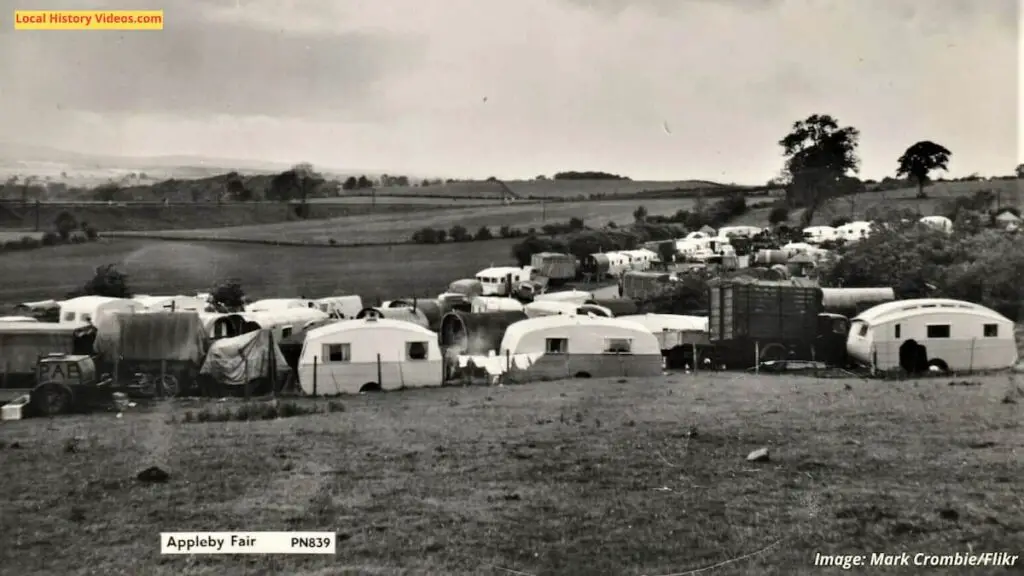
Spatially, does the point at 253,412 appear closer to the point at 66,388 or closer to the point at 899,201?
the point at 66,388

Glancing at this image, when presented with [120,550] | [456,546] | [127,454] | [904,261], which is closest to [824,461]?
[456,546]

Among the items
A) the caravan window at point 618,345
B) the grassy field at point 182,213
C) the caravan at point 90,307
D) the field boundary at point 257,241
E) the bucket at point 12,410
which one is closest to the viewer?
the bucket at point 12,410

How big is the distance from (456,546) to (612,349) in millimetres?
7584

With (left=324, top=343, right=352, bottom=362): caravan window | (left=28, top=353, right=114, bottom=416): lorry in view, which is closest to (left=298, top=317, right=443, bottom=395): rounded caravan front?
(left=324, top=343, right=352, bottom=362): caravan window

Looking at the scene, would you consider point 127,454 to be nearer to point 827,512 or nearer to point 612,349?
point 827,512

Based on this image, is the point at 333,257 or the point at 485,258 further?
the point at 485,258

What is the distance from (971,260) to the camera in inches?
580

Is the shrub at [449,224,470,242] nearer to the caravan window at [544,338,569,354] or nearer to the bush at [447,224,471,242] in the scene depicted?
the bush at [447,224,471,242]

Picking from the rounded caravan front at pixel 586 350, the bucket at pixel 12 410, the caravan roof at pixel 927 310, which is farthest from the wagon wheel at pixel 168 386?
the caravan roof at pixel 927 310

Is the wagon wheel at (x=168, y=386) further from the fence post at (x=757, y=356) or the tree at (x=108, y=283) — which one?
the fence post at (x=757, y=356)

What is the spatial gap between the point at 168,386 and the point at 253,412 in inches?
157

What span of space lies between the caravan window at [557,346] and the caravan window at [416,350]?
189 cm

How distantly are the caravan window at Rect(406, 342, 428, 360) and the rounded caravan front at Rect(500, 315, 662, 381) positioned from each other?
1338 millimetres

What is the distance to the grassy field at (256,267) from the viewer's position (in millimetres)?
13797
